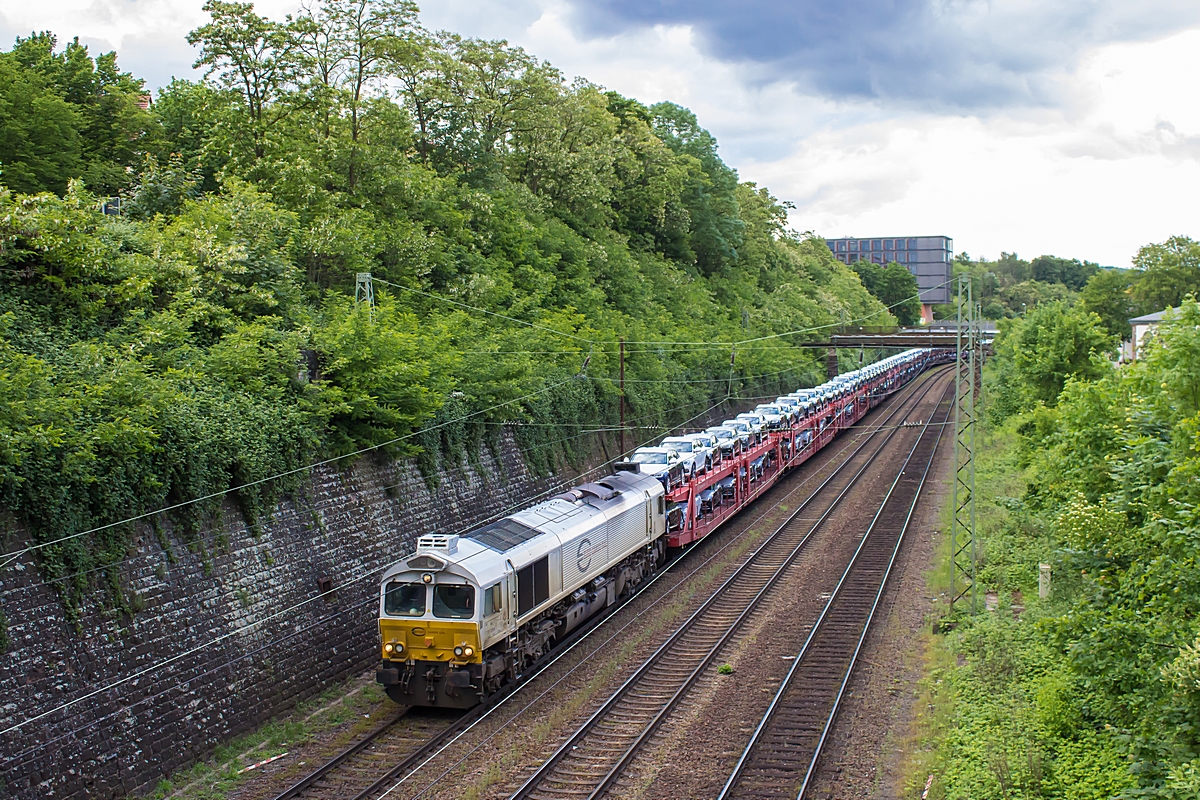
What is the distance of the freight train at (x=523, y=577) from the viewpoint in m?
15.9

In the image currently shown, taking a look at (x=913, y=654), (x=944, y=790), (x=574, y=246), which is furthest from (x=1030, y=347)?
(x=944, y=790)

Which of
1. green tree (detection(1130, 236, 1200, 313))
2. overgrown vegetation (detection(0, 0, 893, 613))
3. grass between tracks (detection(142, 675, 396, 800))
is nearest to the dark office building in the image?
green tree (detection(1130, 236, 1200, 313))

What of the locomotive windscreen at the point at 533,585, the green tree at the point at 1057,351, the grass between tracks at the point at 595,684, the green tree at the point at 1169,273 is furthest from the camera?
the green tree at the point at 1169,273

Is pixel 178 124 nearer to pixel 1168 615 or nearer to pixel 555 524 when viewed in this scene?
pixel 555 524

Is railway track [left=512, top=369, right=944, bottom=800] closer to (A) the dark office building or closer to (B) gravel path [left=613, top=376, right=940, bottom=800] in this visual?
(B) gravel path [left=613, top=376, right=940, bottom=800]

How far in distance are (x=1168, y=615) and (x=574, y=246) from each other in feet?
128

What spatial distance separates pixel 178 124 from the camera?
1444 inches

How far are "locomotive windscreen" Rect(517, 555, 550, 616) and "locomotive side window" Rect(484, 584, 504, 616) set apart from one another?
732 millimetres

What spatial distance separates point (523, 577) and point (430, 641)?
7.24 ft

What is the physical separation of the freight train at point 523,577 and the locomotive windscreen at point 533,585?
0.02 m

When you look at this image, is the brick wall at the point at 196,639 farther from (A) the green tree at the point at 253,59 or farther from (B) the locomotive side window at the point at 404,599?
(A) the green tree at the point at 253,59

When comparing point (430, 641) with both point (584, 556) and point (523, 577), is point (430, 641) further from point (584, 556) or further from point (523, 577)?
point (584, 556)

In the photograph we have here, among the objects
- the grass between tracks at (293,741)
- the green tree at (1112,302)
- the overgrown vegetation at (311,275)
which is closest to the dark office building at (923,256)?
the green tree at (1112,302)

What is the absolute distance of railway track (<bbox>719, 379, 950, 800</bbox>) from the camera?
13.7 m
